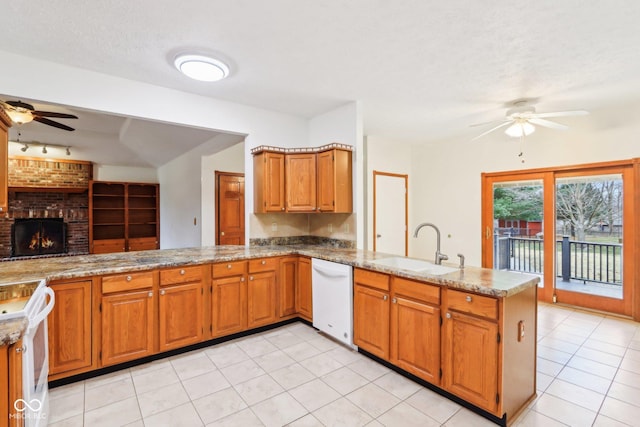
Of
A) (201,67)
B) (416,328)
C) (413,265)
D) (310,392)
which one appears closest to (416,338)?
(416,328)

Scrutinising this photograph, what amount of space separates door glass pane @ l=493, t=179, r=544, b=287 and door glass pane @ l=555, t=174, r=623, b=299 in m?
0.23

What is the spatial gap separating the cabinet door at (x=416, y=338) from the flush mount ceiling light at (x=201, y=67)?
8.02ft

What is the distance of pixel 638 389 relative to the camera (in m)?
2.24

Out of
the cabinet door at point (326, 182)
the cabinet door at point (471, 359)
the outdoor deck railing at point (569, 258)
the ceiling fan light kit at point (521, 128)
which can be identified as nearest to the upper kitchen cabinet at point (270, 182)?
the cabinet door at point (326, 182)

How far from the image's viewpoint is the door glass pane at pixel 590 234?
384 centimetres

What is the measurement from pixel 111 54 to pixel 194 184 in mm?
3674

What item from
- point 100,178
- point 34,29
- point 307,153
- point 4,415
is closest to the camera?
point 4,415

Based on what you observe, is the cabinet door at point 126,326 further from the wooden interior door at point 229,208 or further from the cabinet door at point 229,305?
A: the wooden interior door at point 229,208

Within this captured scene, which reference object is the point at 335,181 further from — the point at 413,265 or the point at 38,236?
the point at 38,236

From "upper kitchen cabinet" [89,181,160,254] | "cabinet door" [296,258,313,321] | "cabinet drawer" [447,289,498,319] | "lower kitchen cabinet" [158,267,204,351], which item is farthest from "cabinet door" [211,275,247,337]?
"upper kitchen cabinet" [89,181,160,254]

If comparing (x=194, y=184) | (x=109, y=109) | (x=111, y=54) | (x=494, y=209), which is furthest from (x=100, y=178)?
(x=494, y=209)

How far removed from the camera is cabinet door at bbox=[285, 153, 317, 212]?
364 cm

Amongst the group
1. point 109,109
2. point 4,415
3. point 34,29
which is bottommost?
point 4,415

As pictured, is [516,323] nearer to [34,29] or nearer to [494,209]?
[494,209]
